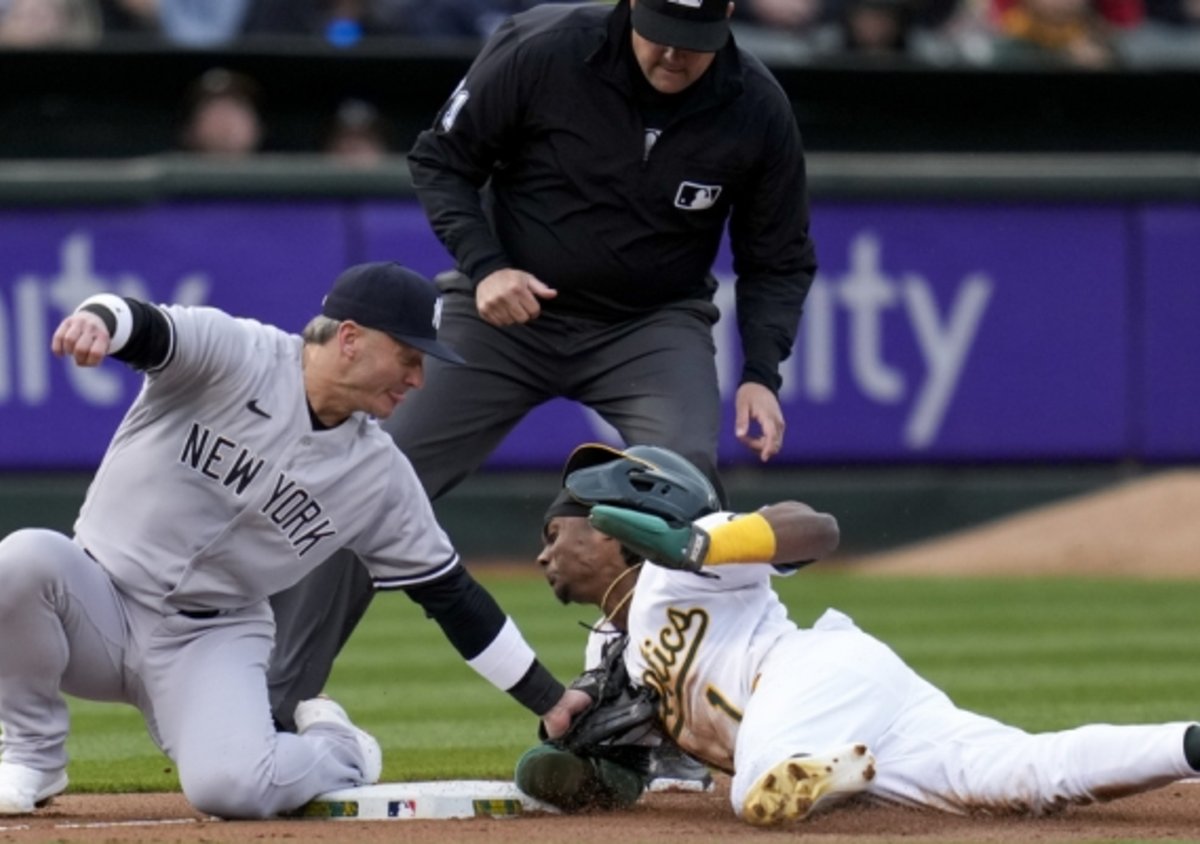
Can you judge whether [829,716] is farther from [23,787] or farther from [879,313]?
[879,313]

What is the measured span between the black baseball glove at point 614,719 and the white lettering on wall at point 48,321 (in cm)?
665

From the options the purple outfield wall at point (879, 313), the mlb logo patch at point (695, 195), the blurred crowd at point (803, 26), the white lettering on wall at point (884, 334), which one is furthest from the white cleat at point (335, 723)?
the blurred crowd at point (803, 26)

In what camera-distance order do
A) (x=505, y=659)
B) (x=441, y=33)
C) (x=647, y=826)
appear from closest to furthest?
(x=647, y=826), (x=505, y=659), (x=441, y=33)

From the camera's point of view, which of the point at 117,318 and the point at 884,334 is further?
the point at 884,334

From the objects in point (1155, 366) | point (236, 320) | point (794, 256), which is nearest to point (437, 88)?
point (1155, 366)

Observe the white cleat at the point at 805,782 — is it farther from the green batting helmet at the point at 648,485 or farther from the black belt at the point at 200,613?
the black belt at the point at 200,613

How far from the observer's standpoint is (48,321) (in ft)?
39.8

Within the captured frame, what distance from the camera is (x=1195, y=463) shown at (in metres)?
13.1

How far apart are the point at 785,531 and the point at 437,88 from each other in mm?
9090

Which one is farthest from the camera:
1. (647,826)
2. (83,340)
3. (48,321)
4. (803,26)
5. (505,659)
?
(803,26)

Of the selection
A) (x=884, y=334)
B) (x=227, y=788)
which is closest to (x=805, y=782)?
(x=227, y=788)

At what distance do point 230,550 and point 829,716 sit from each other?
152cm

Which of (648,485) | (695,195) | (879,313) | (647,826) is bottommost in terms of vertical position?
(879,313)

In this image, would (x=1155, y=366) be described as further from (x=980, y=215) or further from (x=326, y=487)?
(x=326, y=487)
